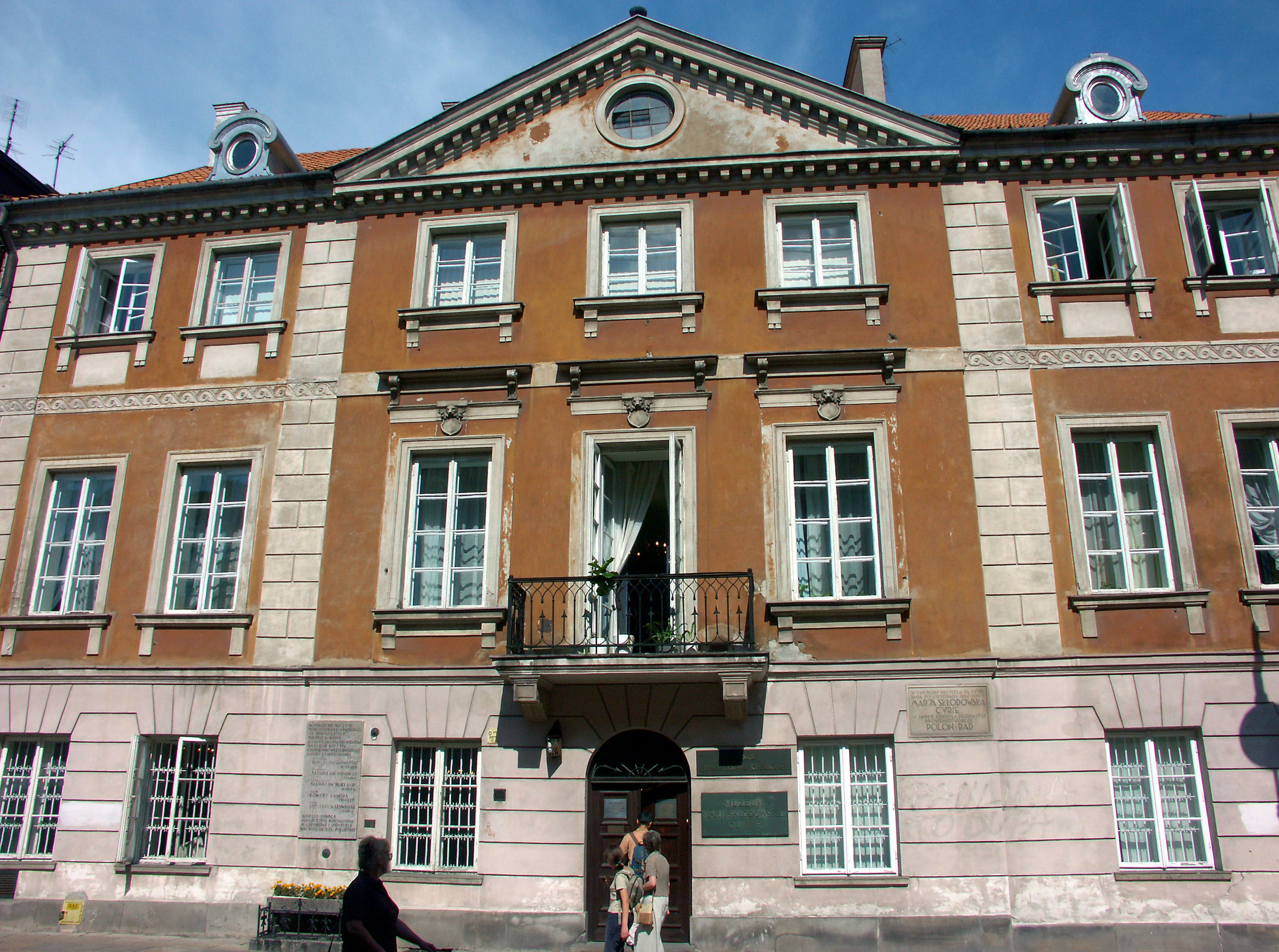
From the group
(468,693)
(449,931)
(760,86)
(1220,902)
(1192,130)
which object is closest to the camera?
(1220,902)

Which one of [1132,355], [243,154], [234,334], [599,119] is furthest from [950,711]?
[243,154]

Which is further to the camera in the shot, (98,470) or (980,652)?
(98,470)

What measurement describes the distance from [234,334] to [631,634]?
25.1ft

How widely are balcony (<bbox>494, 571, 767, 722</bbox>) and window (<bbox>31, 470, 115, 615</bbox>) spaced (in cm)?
647

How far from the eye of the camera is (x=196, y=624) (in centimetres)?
1330

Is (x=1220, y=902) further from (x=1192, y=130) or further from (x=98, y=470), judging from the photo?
(x=98, y=470)

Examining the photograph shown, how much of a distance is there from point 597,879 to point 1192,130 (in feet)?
43.1

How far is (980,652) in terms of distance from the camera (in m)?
12.1

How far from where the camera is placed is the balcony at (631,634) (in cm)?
1156

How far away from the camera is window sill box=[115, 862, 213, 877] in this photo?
40.7 ft

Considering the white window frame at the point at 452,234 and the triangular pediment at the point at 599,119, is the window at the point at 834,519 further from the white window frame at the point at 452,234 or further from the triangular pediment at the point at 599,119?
the white window frame at the point at 452,234

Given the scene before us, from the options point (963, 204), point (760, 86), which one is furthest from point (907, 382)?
point (760, 86)

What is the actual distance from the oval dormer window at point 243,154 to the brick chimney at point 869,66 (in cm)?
978

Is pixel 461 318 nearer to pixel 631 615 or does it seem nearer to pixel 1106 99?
pixel 631 615
